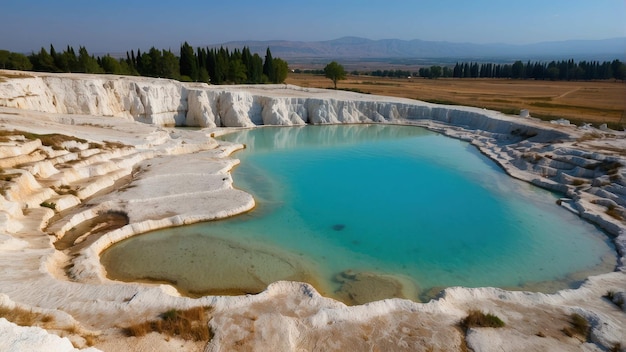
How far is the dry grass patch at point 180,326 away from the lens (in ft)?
26.3

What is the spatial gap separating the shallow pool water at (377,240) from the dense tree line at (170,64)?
3309cm

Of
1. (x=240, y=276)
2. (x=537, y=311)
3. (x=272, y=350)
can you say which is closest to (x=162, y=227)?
(x=240, y=276)

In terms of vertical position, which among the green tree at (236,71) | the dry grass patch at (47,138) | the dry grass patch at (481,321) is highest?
the green tree at (236,71)

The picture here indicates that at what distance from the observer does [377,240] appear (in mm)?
14711

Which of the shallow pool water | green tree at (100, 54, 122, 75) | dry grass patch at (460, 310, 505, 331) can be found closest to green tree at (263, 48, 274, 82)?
green tree at (100, 54, 122, 75)

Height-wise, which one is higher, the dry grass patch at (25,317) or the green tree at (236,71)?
the green tree at (236,71)

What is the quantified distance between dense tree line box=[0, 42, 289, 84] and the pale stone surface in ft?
47.0

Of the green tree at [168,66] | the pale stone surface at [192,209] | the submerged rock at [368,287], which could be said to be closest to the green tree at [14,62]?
the green tree at [168,66]

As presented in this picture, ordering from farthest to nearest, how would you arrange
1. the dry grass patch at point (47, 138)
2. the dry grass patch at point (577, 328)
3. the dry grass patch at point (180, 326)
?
1. the dry grass patch at point (47, 138)
2. the dry grass patch at point (577, 328)
3. the dry grass patch at point (180, 326)

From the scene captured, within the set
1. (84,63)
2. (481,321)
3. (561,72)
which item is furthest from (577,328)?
(561,72)

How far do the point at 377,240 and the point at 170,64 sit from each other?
45.1 metres

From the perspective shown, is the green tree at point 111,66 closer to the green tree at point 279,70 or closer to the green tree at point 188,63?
the green tree at point 188,63

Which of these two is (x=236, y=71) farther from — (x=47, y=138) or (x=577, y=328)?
(x=577, y=328)

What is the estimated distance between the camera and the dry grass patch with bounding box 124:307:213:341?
316 inches
